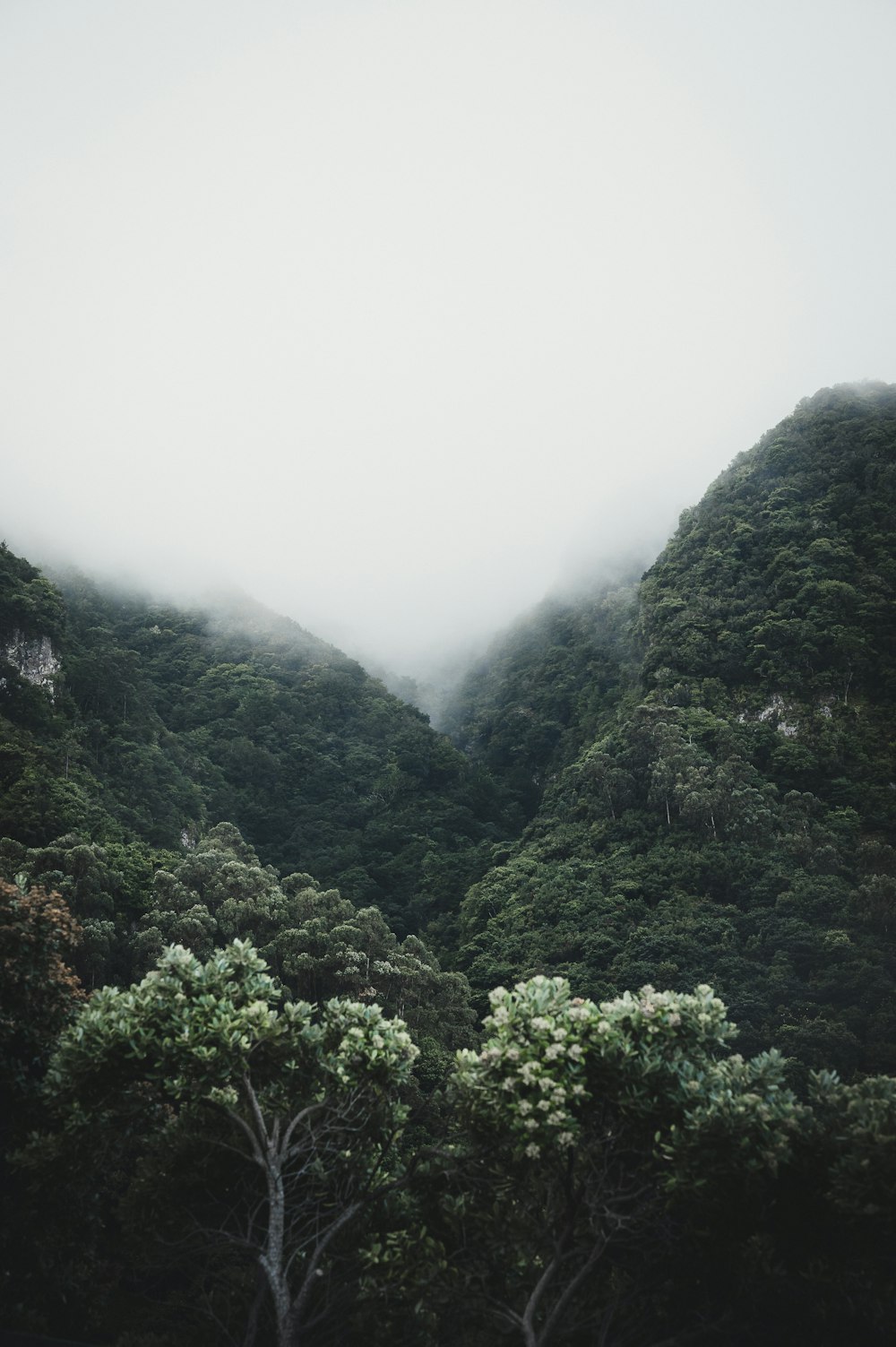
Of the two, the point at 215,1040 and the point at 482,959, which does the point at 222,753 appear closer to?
the point at 482,959

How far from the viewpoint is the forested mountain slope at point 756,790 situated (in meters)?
36.7

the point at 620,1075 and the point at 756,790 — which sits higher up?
the point at 756,790

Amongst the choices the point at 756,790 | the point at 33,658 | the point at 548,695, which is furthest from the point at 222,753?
the point at 756,790

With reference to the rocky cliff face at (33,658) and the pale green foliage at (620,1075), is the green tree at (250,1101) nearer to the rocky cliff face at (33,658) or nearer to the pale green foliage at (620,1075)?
the pale green foliage at (620,1075)

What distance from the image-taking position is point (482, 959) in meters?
45.0

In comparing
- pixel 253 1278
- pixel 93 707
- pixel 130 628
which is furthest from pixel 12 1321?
pixel 130 628

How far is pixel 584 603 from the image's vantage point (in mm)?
100438

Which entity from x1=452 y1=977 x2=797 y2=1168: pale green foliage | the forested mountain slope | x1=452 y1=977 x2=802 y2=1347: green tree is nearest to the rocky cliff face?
the forested mountain slope

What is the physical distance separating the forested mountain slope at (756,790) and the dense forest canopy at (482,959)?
10.8 inches

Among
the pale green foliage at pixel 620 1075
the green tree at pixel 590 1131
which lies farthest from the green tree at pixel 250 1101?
the pale green foliage at pixel 620 1075

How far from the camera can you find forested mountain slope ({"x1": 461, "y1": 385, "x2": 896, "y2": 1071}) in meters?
36.7

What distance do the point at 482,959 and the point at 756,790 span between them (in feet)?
69.2

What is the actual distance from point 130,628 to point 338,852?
3752 cm

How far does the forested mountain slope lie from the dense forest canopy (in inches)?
10.8
